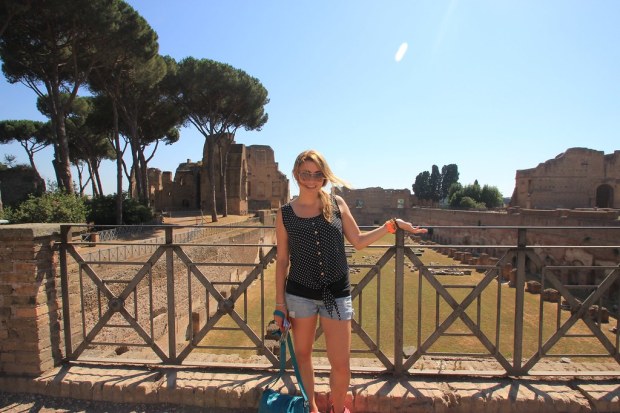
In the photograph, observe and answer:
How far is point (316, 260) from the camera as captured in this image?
2045mm

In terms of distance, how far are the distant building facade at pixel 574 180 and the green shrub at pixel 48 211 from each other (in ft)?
104

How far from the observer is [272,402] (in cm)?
213

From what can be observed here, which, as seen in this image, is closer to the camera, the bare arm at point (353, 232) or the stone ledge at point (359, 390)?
the bare arm at point (353, 232)

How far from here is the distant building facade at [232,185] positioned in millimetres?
28531

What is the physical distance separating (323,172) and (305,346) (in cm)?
101

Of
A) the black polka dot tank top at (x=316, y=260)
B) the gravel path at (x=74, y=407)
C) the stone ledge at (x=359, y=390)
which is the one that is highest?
the black polka dot tank top at (x=316, y=260)

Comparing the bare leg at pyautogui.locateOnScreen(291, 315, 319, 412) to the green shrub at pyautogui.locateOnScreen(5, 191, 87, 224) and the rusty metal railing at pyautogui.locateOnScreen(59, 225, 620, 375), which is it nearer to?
the rusty metal railing at pyautogui.locateOnScreen(59, 225, 620, 375)

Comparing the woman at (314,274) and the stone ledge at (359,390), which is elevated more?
the woman at (314,274)

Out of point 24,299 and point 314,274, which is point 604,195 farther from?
point 24,299

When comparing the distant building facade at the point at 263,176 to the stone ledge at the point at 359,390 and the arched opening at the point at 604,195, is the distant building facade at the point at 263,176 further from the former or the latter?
the stone ledge at the point at 359,390

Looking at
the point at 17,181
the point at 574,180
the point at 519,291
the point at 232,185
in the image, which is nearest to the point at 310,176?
the point at 519,291

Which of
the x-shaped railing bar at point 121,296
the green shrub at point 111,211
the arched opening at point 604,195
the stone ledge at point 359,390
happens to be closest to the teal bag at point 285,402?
the stone ledge at point 359,390

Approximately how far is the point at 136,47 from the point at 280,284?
14.0 m

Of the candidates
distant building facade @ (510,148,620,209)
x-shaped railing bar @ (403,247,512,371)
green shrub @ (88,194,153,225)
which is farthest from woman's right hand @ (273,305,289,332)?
distant building facade @ (510,148,620,209)
